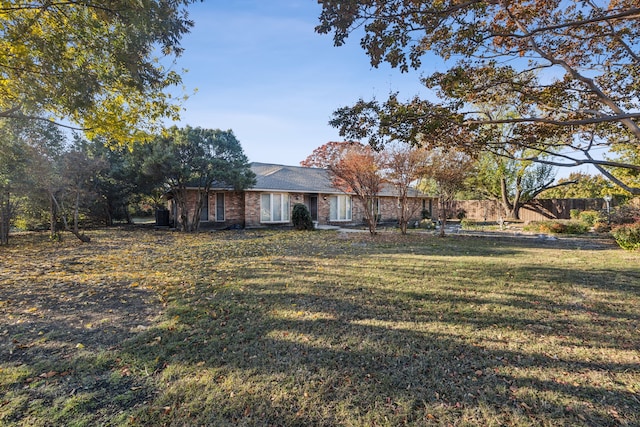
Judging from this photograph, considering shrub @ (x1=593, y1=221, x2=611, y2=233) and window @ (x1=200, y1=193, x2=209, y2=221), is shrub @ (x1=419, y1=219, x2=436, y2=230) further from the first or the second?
window @ (x1=200, y1=193, x2=209, y2=221)

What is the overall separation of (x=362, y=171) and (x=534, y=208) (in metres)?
21.3

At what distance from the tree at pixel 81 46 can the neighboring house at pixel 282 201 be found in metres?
10.6

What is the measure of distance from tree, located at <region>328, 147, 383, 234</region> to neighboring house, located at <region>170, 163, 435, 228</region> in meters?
2.33

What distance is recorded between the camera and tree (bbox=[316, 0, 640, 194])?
4691 mm

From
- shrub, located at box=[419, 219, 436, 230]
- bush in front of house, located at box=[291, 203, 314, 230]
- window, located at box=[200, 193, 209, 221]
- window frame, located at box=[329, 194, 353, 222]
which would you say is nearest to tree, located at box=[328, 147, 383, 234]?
bush in front of house, located at box=[291, 203, 314, 230]

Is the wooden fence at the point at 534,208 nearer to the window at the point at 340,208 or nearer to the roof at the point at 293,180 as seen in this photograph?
the roof at the point at 293,180

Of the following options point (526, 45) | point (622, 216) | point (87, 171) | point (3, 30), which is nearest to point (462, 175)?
point (526, 45)

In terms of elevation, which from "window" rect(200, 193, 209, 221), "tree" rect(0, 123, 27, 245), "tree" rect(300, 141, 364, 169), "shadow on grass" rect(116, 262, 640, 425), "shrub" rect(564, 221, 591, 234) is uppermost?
"tree" rect(300, 141, 364, 169)

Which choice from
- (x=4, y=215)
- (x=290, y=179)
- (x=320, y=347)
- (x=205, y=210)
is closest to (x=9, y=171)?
(x=4, y=215)

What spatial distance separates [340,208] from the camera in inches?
810

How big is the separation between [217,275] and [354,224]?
15234 millimetres

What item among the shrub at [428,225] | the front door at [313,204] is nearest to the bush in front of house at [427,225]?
the shrub at [428,225]

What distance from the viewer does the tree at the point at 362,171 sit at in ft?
39.3

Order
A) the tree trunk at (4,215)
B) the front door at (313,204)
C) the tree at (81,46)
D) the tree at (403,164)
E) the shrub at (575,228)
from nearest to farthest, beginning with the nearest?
the tree at (81,46) < the tree trunk at (4,215) < the tree at (403,164) < the shrub at (575,228) < the front door at (313,204)
